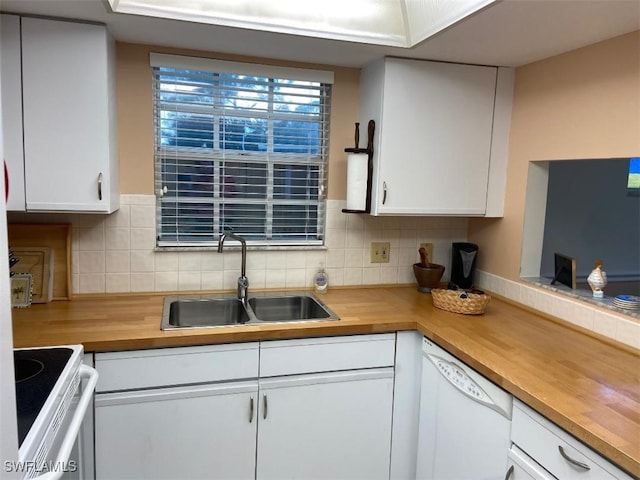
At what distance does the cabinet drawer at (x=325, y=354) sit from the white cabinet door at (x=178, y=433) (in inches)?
5.1

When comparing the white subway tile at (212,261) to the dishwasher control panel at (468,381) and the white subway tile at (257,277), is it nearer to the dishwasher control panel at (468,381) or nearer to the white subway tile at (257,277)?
the white subway tile at (257,277)

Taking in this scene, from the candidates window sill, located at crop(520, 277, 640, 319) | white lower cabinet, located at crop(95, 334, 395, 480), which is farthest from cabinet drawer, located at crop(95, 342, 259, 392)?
window sill, located at crop(520, 277, 640, 319)

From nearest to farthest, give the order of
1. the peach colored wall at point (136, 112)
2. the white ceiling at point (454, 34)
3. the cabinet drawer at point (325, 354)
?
the white ceiling at point (454, 34) < the cabinet drawer at point (325, 354) < the peach colored wall at point (136, 112)

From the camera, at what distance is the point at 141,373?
1.70 m

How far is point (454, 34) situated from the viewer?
70.6 inches

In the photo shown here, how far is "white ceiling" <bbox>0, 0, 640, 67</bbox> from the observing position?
5.08 feet

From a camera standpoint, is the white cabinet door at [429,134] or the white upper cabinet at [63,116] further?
the white cabinet door at [429,134]

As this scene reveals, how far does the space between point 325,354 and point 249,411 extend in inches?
14.5

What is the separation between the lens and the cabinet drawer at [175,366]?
1.67 metres

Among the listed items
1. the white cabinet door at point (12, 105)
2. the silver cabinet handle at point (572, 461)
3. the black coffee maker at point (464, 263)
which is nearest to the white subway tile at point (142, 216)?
the white cabinet door at point (12, 105)

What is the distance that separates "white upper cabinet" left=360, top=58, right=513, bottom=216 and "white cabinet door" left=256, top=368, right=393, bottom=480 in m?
0.80

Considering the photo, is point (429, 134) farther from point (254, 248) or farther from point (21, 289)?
point (21, 289)

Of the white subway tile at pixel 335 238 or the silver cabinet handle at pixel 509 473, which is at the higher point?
the white subway tile at pixel 335 238

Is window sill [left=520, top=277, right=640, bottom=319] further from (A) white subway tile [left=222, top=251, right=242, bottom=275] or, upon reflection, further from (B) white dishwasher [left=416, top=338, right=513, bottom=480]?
(A) white subway tile [left=222, top=251, right=242, bottom=275]
